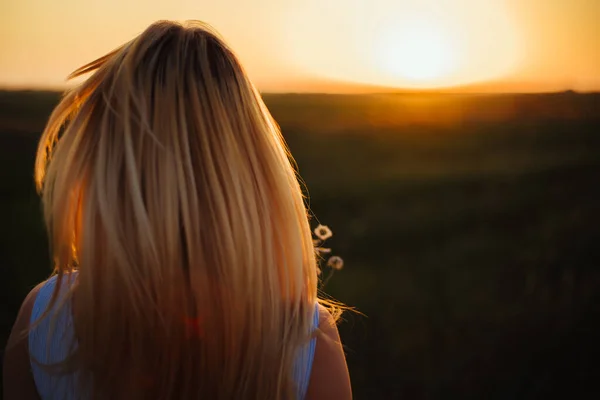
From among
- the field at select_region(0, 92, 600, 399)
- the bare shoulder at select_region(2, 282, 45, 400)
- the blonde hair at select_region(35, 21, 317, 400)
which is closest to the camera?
the blonde hair at select_region(35, 21, 317, 400)

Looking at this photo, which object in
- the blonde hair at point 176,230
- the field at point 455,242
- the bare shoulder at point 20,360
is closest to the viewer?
the blonde hair at point 176,230

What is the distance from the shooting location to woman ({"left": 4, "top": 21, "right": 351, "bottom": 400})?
128 cm

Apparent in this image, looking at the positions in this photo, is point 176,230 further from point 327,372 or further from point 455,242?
point 455,242

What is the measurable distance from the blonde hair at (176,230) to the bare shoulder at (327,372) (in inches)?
3.0

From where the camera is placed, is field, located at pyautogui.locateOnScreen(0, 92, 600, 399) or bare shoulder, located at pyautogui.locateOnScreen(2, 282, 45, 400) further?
field, located at pyautogui.locateOnScreen(0, 92, 600, 399)

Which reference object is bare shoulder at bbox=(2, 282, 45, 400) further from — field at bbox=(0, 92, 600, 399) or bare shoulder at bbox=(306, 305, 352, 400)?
field at bbox=(0, 92, 600, 399)

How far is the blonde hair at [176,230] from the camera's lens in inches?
50.4

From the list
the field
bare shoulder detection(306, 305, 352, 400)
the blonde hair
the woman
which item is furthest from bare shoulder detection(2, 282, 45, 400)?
the field

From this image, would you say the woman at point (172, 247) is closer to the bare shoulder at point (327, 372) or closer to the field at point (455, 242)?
the bare shoulder at point (327, 372)

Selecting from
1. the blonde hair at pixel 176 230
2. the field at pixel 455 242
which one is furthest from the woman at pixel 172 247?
the field at pixel 455 242

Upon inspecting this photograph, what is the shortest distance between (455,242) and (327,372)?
5.56m

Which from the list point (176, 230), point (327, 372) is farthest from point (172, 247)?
point (327, 372)

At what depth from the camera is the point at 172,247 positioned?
1288 millimetres

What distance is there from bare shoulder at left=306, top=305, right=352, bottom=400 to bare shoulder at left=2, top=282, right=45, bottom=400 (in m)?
0.75
